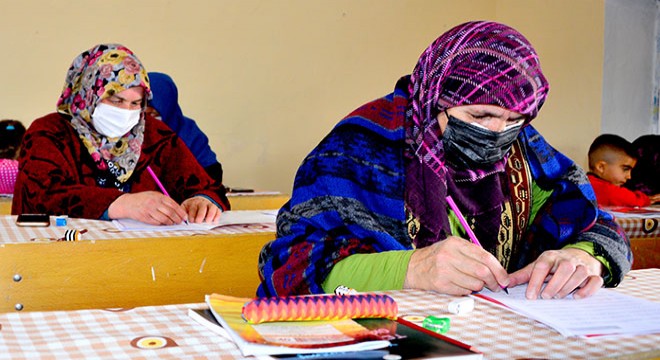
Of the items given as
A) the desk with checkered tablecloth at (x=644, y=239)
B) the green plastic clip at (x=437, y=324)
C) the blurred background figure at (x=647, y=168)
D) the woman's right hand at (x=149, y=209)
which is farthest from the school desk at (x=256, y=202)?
the blurred background figure at (x=647, y=168)

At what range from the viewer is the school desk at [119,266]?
1771 millimetres

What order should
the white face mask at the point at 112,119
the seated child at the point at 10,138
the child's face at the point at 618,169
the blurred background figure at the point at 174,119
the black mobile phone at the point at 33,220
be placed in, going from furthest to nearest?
the child's face at the point at 618,169 → the seated child at the point at 10,138 → the blurred background figure at the point at 174,119 → the white face mask at the point at 112,119 → the black mobile phone at the point at 33,220

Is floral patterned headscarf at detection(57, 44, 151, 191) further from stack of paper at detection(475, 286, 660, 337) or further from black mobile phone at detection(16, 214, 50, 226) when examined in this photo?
stack of paper at detection(475, 286, 660, 337)

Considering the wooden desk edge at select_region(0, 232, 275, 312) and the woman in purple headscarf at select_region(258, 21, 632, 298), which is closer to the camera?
the woman in purple headscarf at select_region(258, 21, 632, 298)

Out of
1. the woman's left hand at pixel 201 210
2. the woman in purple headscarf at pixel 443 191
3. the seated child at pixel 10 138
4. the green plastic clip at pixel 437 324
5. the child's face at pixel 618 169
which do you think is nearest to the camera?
the green plastic clip at pixel 437 324

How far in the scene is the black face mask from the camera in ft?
4.80

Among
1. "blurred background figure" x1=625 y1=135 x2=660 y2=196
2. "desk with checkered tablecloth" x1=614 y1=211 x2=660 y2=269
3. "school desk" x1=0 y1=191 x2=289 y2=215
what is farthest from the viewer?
"blurred background figure" x1=625 y1=135 x2=660 y2=196

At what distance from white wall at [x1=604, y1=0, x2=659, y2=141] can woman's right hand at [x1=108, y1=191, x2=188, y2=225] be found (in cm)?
383

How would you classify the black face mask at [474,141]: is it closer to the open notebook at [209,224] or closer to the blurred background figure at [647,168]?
the open notebook at [209,224]

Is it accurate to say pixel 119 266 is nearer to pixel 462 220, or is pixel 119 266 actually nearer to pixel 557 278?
pixel 462 220

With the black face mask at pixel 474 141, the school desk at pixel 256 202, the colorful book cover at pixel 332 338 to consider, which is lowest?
the school desk at pixel 256 202

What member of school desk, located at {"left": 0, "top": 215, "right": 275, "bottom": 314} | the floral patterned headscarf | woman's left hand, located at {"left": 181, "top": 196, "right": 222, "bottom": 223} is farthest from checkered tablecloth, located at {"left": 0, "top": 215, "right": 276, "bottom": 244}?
the floral patterned headscarf

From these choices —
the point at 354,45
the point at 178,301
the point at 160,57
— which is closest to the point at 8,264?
the point at 178,301

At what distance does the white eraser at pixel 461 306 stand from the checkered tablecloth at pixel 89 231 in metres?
1.03
